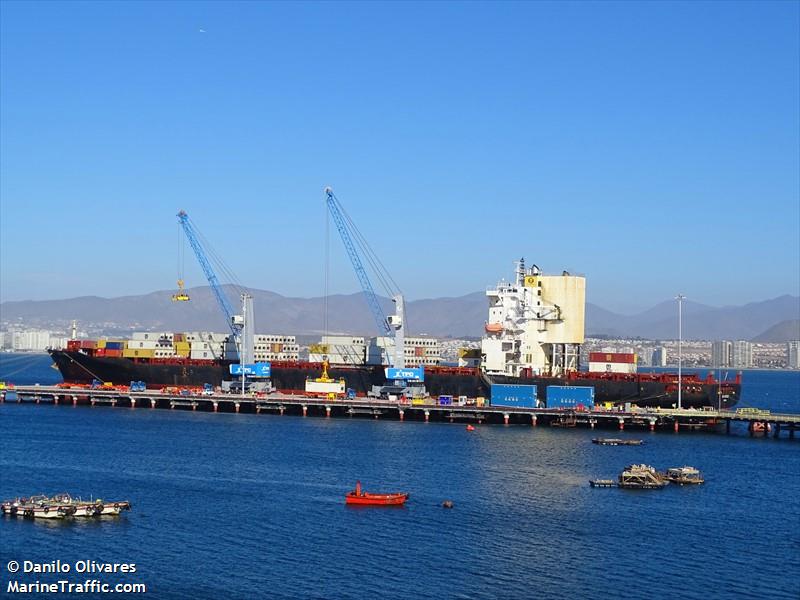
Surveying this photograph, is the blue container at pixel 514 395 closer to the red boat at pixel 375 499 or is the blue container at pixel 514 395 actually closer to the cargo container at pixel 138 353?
the cargo container at pixel 138 353

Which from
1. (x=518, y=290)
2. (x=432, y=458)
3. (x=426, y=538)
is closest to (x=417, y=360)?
(x=518, y=290)

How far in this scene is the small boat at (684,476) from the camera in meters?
63.5

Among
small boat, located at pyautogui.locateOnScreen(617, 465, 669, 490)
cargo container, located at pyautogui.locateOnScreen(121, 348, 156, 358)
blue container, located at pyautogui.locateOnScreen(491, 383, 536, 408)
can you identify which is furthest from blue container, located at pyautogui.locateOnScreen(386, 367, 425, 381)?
small boat, located at pyautogui.locateOnScreen(617, 465, 669, 490)

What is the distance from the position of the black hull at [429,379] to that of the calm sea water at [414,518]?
1264 cm

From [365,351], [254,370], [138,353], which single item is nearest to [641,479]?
[365,351]

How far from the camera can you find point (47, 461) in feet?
229

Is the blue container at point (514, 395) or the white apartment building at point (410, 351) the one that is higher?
the white apartment building at point (410, 351)

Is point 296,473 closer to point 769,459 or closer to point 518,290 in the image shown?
point 769,459

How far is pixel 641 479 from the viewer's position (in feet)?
206

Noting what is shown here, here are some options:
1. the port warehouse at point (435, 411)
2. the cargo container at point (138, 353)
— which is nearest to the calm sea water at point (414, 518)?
the port warehouse at point (435, 411)

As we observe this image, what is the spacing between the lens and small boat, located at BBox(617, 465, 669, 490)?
62.2 m

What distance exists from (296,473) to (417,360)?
54373 mm

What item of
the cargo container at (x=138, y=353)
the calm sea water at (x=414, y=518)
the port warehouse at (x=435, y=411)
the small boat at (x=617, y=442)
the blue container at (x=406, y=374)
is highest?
the cargo container at (x=138, y=353)

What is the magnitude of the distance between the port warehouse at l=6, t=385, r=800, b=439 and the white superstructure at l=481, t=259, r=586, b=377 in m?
7.23
